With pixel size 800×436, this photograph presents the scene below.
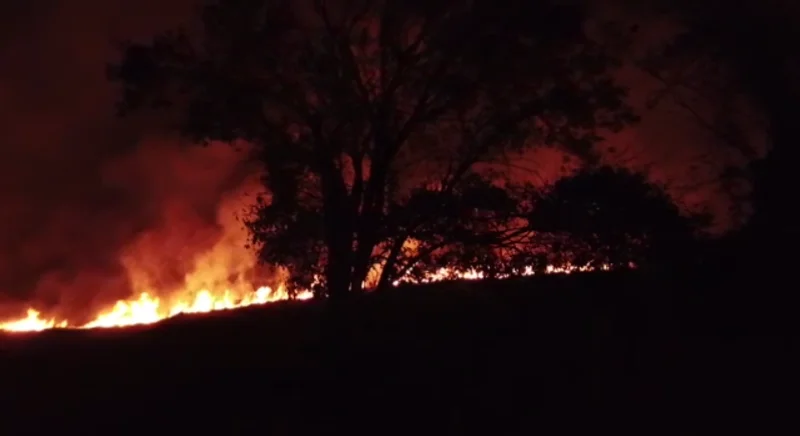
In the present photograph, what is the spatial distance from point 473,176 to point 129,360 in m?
6.13

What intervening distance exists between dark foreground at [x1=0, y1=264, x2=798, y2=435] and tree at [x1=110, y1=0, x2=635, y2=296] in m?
2.78

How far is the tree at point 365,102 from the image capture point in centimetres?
1352

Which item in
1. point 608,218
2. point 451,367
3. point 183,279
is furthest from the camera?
point 183,279

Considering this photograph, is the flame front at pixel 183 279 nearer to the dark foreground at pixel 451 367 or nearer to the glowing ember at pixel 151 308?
the glowing ember at pixel 151 308

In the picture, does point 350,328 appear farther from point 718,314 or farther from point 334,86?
point 334,86

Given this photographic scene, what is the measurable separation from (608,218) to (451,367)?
5177 millimetres

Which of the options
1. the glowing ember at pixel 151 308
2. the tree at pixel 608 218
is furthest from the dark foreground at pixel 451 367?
the glowing ember at pixel 151 308

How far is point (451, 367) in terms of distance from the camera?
350 inches

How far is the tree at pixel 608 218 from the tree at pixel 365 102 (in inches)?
43.7

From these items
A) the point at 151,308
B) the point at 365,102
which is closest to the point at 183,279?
the point at 151,308

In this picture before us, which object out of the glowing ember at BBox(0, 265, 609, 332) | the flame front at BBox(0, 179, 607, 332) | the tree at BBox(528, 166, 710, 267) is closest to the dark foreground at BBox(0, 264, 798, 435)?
the tree at BBox(528, 166, 710, 267)

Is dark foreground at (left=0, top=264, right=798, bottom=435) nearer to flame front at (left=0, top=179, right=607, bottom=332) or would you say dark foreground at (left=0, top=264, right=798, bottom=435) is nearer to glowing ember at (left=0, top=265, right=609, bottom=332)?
glowing ember at (left=0, top=265, right=609, bottom=332)

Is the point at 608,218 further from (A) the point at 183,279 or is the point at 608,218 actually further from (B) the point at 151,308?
(B) the point at 151,308

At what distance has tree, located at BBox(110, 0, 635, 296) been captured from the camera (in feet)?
44.4
